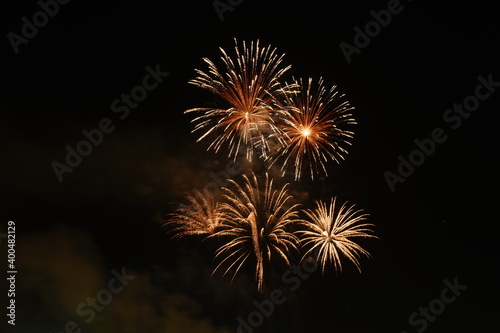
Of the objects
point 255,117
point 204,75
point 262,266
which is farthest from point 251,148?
point 262,266

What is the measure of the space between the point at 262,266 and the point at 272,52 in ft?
Result: 21.4

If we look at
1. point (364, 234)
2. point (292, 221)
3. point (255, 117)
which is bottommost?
point (364, 234)

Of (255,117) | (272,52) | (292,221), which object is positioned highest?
(272,52)

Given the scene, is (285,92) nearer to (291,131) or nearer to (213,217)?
(291,131)

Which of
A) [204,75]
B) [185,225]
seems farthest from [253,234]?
[204,75]

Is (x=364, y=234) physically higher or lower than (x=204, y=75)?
lower

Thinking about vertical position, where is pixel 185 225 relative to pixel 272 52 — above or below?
below

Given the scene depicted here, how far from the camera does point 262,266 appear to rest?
59.0ft

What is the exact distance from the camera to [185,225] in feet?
59.1

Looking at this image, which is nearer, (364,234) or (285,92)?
(285,92)

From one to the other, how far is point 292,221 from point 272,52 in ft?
17.2

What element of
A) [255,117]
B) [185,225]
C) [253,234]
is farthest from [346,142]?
[185,225]

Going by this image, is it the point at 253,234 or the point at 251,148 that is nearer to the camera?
the point at 251,148

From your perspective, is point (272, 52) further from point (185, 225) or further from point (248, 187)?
point (185, 225)
